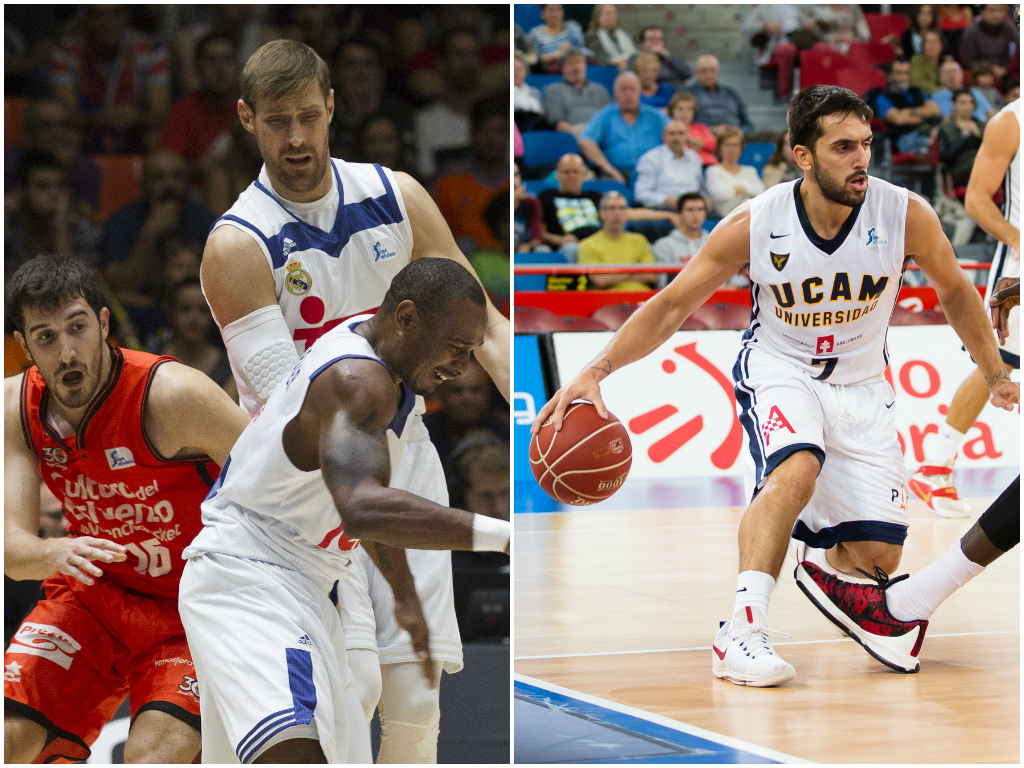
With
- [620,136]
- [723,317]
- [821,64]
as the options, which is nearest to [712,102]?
[620,136]

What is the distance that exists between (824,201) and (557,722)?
182 centimetres

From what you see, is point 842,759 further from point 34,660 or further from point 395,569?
point 34,660

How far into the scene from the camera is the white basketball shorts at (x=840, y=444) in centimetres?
380

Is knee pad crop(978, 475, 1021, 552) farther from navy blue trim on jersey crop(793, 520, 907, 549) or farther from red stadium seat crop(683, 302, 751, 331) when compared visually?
red stadium seat crop(683, 302, 751, 331)

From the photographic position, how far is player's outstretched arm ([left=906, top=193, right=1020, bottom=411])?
379cm

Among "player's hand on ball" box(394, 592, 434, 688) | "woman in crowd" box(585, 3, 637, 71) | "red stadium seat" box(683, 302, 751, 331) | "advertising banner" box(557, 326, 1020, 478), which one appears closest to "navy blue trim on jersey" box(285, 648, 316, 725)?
"player's hand on ball" box(394, 592, 434, 688)

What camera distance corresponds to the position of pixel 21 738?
2.92 m

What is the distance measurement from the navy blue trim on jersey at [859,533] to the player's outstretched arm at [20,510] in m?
2.24

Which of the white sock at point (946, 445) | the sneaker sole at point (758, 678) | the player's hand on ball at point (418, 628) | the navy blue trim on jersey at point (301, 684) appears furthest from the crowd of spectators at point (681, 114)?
the navy blue trim on jersey at point (301, 684)

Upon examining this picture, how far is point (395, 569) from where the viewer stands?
10.2ft

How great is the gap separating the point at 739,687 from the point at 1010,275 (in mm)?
2986

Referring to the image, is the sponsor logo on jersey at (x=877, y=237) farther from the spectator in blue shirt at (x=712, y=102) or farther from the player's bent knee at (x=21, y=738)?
the spectator in blue shirt at (x=712, y=102)

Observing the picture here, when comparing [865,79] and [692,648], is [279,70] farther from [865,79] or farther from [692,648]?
[865,79]

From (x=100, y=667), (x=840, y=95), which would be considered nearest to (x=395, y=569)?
(x=100, y=667)
